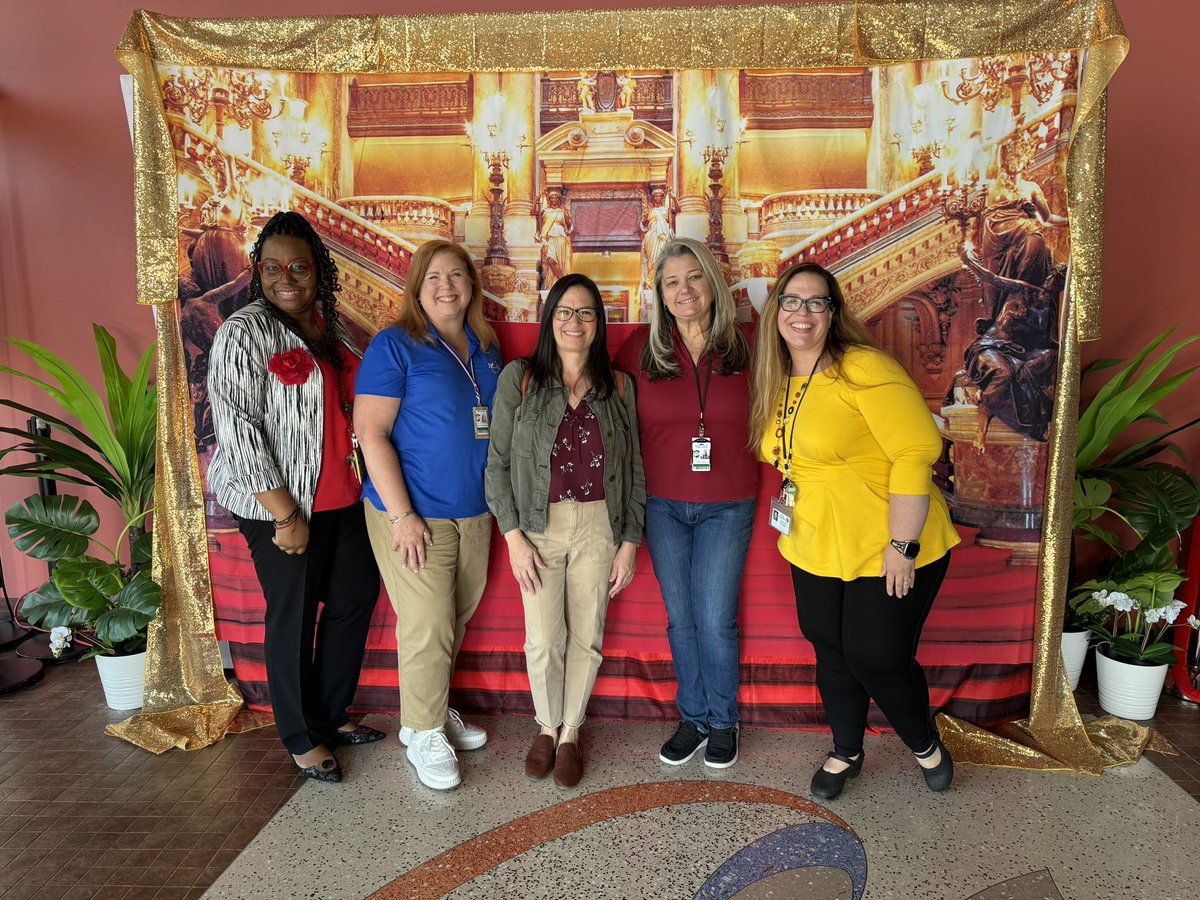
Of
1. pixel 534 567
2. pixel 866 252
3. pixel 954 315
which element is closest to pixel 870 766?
pixel 534 567

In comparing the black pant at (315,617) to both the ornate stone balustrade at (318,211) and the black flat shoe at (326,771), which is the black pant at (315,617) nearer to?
the black flat shoe at (326,771)

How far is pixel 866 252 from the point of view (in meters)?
2.58

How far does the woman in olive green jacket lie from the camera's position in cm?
224

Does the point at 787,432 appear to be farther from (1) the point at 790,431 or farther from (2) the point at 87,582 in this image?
(2) the point at 87,582

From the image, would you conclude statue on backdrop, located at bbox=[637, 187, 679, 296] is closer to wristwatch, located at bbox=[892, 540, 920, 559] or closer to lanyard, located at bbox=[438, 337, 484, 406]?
lanyard, located at bbox=[438, 337, 484, 406]

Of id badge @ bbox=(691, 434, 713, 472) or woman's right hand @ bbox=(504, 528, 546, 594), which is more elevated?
id badge @ bbox=(691, 434, 713, 472)

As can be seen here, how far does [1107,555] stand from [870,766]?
1648 millimetres

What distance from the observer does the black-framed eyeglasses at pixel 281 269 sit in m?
2.30

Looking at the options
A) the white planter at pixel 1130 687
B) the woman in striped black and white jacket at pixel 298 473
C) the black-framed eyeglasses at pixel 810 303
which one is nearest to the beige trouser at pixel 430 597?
the woman in striped black and white jacket at pixel 298 473

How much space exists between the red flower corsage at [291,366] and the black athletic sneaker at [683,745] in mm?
1722

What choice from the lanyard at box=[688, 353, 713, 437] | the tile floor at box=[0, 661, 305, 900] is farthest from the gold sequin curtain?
the lanyard at box=[688, 353, 713, 437]

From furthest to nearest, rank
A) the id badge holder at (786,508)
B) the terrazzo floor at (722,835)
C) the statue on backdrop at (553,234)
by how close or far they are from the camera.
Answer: the statue on backdrop at (553,234) → the id badge holder at (786,508) → the terrazzo floor at (722,835)

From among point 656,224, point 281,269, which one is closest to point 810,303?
point 656,224

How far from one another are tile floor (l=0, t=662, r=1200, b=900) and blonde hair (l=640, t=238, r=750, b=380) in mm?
1846
